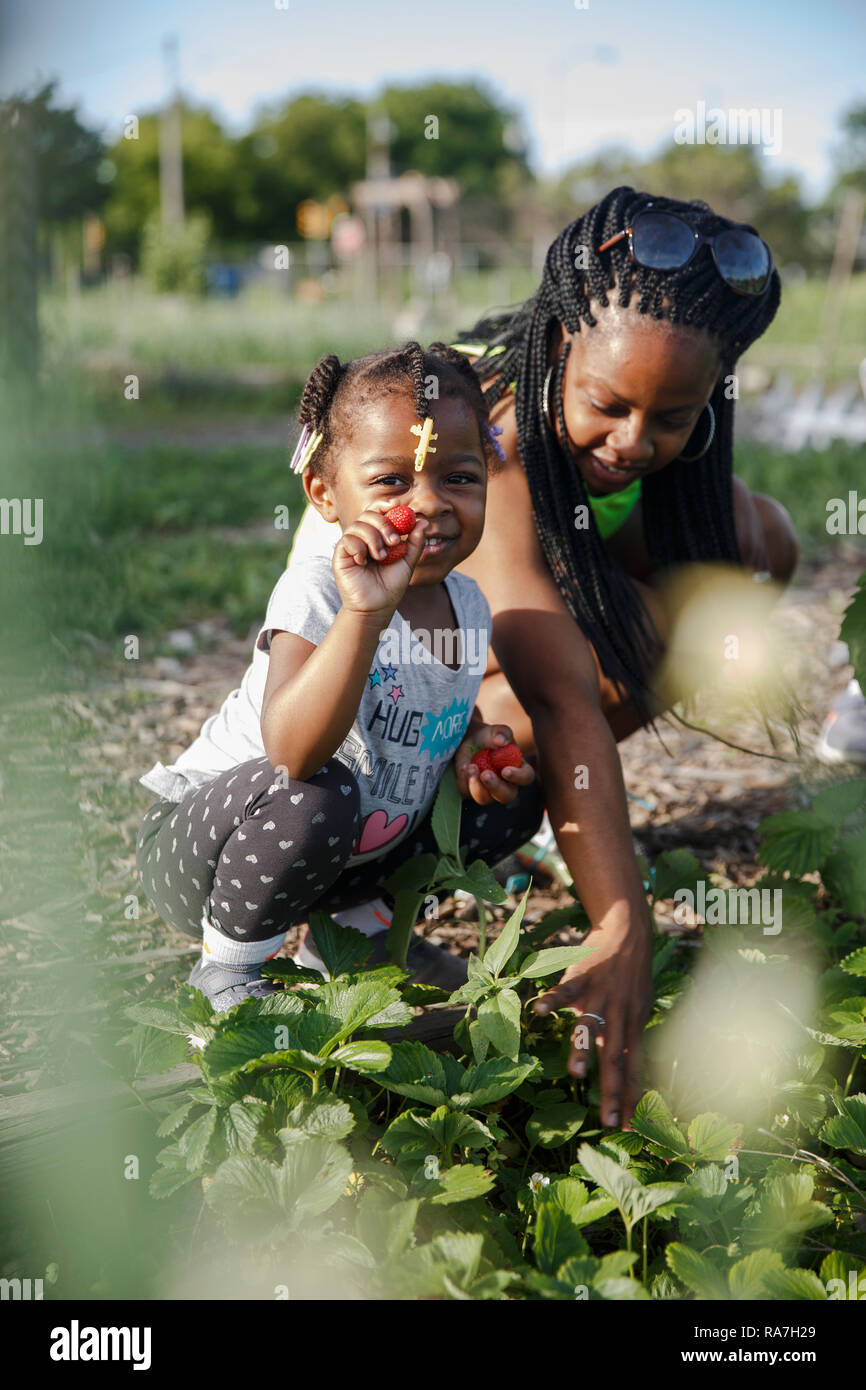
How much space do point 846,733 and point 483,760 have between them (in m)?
1.33

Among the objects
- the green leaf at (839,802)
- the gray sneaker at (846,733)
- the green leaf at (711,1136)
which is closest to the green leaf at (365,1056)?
the green leaf at (711,1136)

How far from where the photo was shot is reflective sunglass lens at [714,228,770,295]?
1.80 metres

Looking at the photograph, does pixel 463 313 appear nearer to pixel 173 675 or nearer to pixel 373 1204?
pixel 173 675

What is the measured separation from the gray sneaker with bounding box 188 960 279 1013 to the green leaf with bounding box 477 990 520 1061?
0.35 m

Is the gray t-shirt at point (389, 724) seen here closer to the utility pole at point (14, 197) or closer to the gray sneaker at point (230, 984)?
the gray sneaker at point (230, 984)

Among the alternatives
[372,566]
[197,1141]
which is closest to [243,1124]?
[197,1141]

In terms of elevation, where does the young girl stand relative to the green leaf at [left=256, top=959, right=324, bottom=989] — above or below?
above

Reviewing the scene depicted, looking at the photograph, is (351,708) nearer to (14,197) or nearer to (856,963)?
(14,197)

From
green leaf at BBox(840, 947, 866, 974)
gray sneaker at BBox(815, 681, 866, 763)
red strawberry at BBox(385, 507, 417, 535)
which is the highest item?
red strawberry at BBox(385, 507, 417, 535)

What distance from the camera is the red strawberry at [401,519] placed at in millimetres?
1317

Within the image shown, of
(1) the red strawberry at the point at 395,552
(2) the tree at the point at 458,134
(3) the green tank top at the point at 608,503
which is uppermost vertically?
(2) the tree at the point at 458,134

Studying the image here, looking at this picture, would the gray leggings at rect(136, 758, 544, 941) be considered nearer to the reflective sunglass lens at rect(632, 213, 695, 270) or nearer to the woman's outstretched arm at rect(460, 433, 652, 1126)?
the woman's outstretched arm at rect(460, 433, 652, 1126)

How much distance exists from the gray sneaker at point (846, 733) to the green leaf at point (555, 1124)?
144 centimetres

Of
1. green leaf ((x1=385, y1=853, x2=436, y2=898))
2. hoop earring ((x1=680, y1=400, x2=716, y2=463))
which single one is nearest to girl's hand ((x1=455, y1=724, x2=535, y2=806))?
green leaf ((x1=385, y1=853, x2=436, y2=898))
